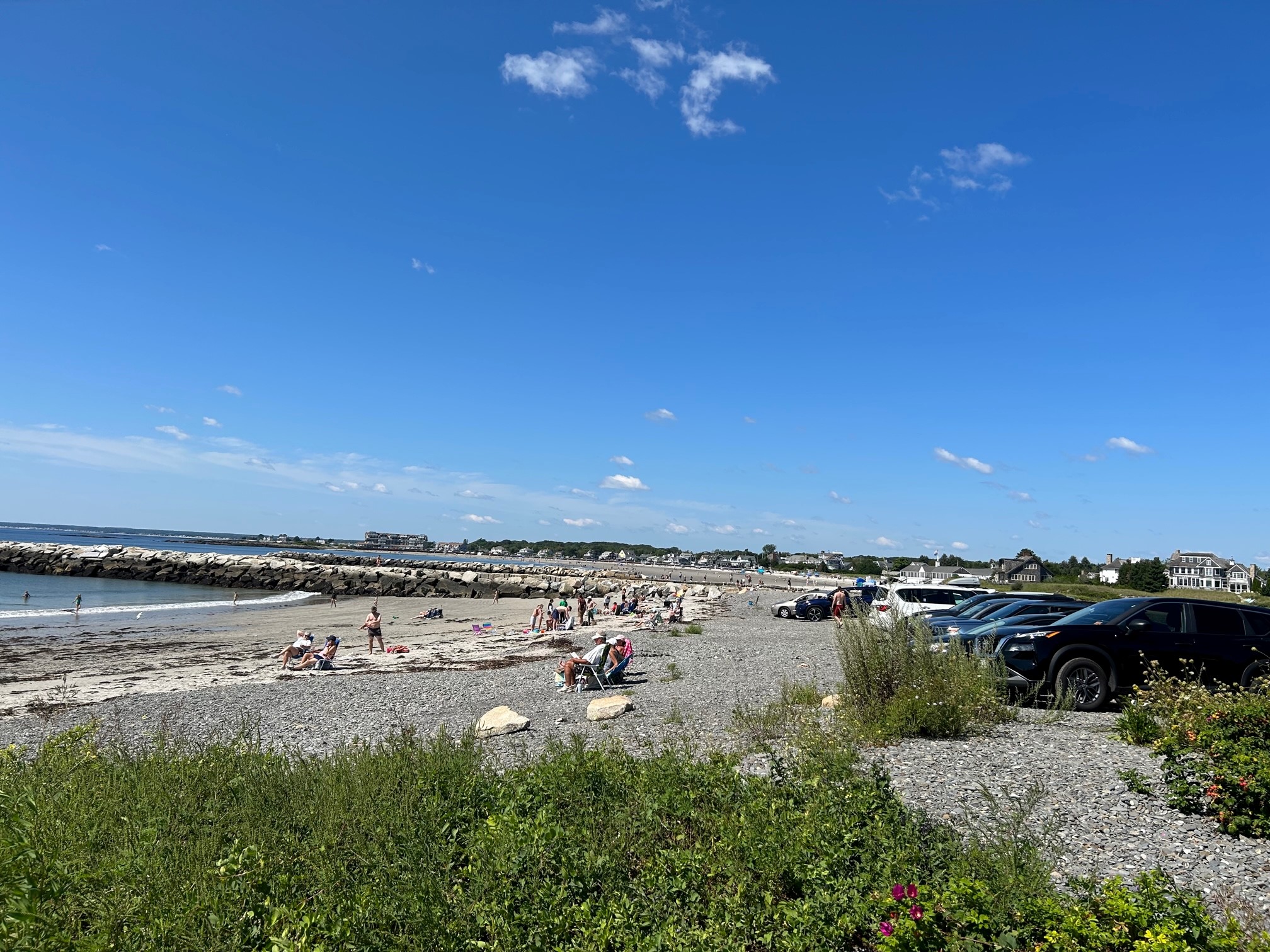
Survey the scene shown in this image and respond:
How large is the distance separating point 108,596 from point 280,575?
20065 mm

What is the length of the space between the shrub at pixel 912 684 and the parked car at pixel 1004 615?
3.70 m

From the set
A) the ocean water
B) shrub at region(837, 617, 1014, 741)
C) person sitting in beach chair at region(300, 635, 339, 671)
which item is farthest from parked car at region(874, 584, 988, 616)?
the ocean water

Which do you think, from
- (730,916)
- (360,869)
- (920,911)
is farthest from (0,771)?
(920,911)

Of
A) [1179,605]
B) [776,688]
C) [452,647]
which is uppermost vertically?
[1179,605]

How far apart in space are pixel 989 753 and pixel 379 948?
5.90m

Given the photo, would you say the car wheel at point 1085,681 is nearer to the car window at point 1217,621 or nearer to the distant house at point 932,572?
the car window at point 1217,621

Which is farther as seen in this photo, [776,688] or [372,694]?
[372,694]

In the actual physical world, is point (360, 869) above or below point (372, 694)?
above

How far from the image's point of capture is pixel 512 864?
4500 millimetres

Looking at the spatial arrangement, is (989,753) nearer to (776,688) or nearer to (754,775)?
(754,775)

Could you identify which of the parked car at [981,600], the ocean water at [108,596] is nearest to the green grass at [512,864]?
the parked car at [981,600]

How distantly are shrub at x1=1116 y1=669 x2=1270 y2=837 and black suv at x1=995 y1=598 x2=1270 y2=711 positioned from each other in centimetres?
314

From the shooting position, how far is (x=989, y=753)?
287 inches

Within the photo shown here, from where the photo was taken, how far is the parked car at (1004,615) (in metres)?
12.9
